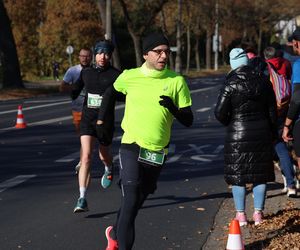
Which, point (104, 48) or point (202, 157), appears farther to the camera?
point (202, 157)

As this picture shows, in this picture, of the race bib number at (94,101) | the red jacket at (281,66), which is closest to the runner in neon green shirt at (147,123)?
the race bib number at (94,101)

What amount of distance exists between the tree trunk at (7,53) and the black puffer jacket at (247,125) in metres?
28.6

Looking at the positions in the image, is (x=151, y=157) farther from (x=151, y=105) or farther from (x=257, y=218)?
(x=257, y=218)

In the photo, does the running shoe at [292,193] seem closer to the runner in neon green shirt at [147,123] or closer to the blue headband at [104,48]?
the blue headband at [104,48]

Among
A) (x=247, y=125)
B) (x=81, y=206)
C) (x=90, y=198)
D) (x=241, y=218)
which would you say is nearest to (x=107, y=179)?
(x=90, y=198)

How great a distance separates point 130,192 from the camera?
16.8 feet

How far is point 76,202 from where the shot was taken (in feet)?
26.2

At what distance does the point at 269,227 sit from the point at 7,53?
29.2 m

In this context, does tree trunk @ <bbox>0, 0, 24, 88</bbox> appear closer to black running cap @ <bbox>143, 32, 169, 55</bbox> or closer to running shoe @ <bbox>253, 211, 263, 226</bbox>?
running shoe @ <bbox>253, 211, 263, 226</bbox>

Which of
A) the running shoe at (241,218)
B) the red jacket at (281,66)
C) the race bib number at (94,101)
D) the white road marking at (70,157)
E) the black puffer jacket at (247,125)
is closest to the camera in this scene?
the black puffer jacket at (247,125)

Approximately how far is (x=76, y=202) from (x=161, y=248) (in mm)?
2196

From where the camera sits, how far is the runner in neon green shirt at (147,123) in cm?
514

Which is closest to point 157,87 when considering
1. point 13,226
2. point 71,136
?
point 13,226

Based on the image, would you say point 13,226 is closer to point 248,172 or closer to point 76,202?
point 76,202
